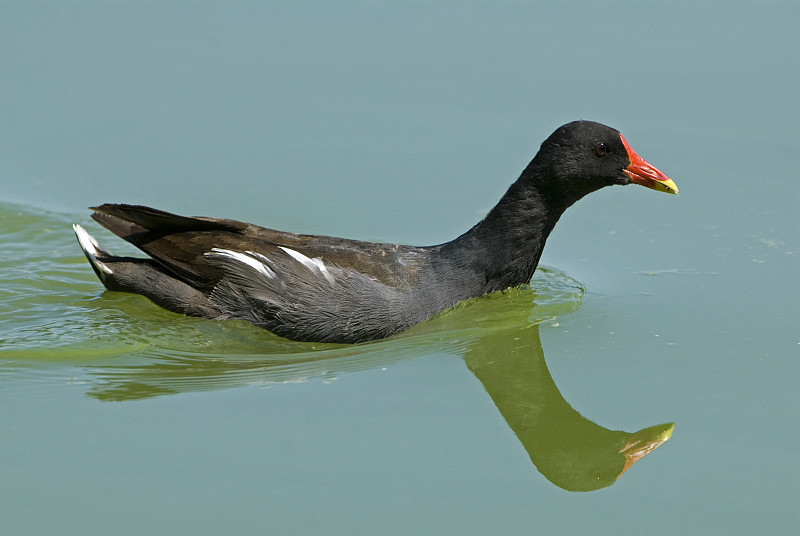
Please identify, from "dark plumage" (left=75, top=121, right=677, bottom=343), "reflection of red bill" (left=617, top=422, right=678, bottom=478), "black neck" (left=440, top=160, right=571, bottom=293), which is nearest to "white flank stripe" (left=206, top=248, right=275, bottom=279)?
"dark plumage" (left=75, top=121, right=677, bottom=343)

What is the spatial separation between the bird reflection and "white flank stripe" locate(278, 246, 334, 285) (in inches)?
17.2

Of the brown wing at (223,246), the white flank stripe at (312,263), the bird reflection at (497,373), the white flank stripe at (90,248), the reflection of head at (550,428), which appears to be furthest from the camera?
the white flank stripe at (90,248)

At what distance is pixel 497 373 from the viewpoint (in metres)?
6.15

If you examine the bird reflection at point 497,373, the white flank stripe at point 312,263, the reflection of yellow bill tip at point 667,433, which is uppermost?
the white flank stripe at point 312,263

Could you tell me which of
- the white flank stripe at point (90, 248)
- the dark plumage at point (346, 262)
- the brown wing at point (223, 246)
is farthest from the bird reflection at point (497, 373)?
the white flank stripe at point (90, 248)

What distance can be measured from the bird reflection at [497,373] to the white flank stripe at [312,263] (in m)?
0.44

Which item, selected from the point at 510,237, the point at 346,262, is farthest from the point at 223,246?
the point at 510,237

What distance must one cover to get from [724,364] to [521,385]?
1.16 metres

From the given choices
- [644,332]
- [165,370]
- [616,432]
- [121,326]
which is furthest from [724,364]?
[121,326]

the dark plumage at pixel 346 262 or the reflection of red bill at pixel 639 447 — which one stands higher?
the dark plumage at pixel 346 262

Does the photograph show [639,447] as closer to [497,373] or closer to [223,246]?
[497,373]

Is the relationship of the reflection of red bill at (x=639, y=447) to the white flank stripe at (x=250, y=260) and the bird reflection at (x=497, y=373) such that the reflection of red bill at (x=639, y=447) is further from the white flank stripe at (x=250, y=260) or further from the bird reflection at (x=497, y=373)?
the white flank stripe at (x=250, y=260)

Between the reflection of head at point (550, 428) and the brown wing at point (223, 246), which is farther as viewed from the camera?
the brown wing at point (223, 246)

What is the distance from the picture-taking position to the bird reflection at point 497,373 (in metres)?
5.14
